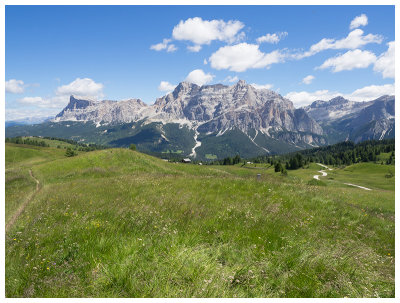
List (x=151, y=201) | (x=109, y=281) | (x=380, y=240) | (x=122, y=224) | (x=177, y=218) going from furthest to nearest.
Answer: (x=151, y=201) < (x=380, y=240) < (x=177, y=218) < (x=122, y=224) < (x=109, y=281)

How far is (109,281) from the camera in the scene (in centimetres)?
405

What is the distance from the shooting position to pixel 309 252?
218 inches

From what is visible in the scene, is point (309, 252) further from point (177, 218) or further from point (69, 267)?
point (69, 267)

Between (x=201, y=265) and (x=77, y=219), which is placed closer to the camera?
(x=201, y=265)

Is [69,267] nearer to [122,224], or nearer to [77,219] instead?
[122,224]

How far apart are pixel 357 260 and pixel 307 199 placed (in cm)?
644

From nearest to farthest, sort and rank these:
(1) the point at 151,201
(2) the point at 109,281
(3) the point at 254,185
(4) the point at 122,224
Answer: (2) the point at 109,281 < (4) the point at 122,224 < (1) the point at 151,201 < (3) the point at 254,185
